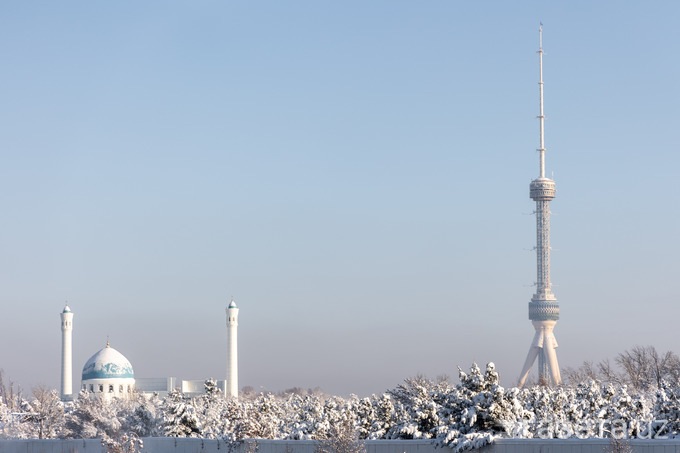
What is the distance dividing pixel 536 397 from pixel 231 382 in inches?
3975

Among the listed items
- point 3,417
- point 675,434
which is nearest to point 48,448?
point 675,434

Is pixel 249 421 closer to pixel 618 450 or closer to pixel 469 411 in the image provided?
pixel 469 411

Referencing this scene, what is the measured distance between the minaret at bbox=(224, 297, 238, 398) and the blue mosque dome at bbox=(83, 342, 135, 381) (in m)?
14.3

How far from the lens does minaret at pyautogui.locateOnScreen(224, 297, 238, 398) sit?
13738 cm

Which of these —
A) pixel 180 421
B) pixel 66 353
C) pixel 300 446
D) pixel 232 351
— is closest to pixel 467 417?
pixel 300 446

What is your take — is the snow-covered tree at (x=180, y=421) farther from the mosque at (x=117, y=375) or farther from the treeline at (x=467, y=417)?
the mosque at (x=117, y=375)

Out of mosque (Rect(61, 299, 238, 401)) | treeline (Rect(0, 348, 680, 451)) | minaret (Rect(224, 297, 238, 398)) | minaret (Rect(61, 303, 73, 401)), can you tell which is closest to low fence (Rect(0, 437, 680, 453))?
treeline (Rect(0, 348, 680, 451))

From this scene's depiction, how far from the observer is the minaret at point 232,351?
137 m

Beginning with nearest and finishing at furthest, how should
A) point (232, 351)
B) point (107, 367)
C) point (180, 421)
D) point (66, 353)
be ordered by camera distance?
point (180, 421), point (107, 367), point (232, 351), point (66, 353)

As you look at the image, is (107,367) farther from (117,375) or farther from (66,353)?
(66,353)

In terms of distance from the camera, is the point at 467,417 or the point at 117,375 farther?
the point at 117,375

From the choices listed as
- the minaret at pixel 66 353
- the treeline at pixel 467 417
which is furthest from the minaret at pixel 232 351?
the treeline at pixel 467 417

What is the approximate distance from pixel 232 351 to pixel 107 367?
19340mm

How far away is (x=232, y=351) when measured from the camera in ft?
457
